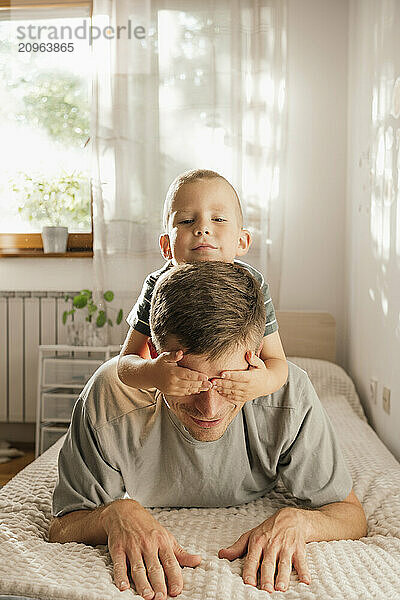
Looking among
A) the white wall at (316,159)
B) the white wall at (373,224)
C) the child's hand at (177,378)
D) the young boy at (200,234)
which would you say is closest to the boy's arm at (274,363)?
the young boy at (200,234)

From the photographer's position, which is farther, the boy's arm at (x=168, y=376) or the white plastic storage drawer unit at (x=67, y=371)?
the white plastic storage drawer unit at (x=67, y=371)

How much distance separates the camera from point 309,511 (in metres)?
1.21

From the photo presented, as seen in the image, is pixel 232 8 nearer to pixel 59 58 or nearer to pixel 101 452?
pixel 59 58

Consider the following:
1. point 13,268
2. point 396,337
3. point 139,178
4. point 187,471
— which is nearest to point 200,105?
point 139,178

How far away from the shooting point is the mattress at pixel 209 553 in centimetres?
100

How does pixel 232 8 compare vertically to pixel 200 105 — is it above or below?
above

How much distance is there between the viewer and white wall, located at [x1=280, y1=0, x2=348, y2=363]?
3457 mm

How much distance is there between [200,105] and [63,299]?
1242 mm

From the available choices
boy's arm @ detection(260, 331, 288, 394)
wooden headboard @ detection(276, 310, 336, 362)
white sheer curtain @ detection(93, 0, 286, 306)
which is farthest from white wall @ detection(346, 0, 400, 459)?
boy's arm @ detection(260, 331, 288, 394)

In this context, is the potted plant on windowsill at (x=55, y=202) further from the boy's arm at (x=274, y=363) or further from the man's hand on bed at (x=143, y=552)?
the man's hand on bed at (x=143, y=552)

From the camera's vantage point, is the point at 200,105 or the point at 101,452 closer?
the point at 101,452

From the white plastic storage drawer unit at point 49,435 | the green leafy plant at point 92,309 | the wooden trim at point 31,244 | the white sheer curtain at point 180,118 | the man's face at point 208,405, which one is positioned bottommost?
the white plastic storage drawer unit at point 49,435

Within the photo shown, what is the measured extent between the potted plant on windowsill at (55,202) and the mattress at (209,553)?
210 cm

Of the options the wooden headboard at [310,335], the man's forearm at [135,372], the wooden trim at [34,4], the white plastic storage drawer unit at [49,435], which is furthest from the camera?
the wooden trim at [34,4]
